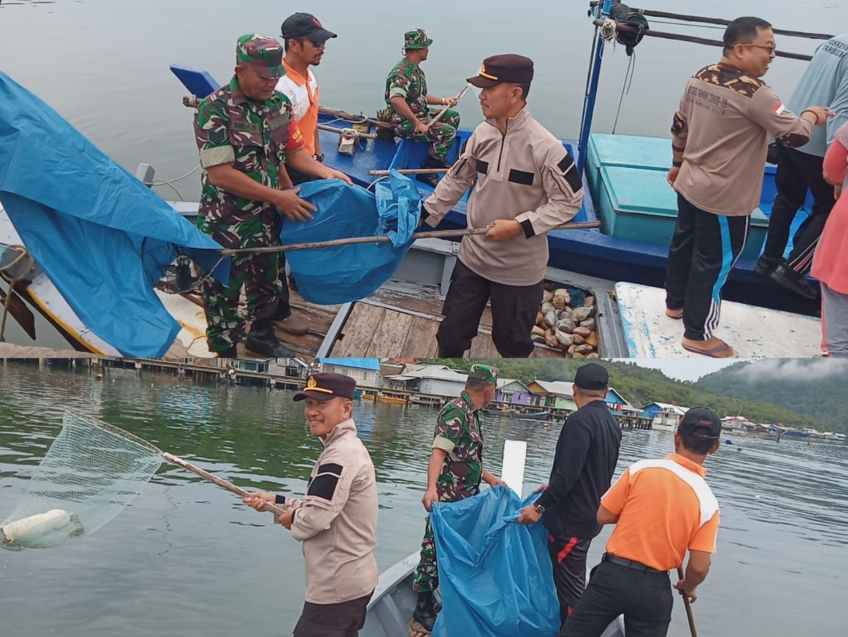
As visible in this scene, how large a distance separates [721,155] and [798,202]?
1096mm

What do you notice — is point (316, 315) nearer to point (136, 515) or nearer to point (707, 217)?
point (136, 515)

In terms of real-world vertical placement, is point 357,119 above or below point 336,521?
above

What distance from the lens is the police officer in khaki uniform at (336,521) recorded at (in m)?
2.25

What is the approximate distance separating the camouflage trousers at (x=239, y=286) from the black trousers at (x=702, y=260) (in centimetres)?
179

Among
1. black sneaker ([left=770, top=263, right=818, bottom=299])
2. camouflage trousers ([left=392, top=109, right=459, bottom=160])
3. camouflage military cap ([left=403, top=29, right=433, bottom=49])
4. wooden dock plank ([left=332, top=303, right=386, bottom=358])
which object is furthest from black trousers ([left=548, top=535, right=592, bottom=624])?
camouflage military cap ([left=403, top=29, right=433, bottom=49])

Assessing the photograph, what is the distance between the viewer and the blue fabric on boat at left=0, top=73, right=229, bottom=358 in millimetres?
2826

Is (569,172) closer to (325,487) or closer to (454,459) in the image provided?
(454,459)

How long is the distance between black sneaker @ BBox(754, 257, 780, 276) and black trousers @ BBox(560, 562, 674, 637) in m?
2.48

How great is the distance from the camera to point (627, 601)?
7.97 feet

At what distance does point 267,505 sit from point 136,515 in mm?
2495

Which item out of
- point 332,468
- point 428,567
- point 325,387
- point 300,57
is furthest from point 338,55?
point 332,468

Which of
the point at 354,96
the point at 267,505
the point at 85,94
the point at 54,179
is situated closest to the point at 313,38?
the point at 54,179

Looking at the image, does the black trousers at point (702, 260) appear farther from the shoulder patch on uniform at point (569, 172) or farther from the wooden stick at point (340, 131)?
the wooden stick at point (340, 131)

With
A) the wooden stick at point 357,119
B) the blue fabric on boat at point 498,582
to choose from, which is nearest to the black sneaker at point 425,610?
the blue fabric on boat at point 498,582
